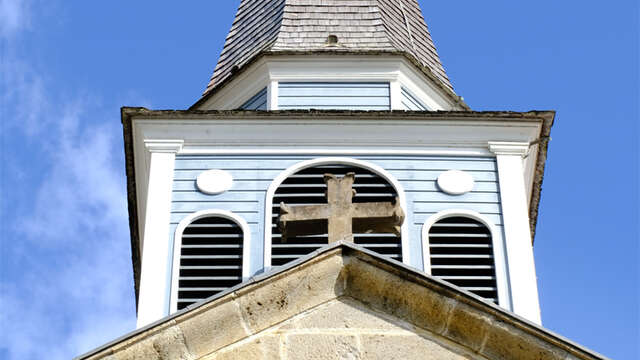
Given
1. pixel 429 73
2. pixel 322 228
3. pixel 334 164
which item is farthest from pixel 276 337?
pixel 429 73

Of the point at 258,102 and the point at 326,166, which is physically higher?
the point at 258,102

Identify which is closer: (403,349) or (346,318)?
(403,349)

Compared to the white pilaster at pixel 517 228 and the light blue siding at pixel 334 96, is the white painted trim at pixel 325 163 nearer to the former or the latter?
the white pilaster at pixel 517 228

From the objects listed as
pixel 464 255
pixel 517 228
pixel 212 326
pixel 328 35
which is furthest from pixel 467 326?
pixel 328 35

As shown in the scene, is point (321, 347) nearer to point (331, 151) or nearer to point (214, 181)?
point (214, 181)

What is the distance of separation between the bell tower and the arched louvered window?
14 mm

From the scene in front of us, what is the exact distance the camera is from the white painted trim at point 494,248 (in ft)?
50.9

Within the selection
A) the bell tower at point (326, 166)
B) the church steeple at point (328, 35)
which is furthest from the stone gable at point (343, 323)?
the church steeple at point (328, 35)

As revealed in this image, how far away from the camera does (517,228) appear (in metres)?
16.2

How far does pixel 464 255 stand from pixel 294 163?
6.97 feet

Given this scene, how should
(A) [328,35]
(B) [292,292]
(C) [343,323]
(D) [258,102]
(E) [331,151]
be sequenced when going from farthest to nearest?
(A) [328,35], (D) [258,102], (E) [331,151], (B) [292,292], (C) [343,323]

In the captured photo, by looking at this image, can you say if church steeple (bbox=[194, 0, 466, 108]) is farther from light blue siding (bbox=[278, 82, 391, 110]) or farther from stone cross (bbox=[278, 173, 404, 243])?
stone cross (bbox=[278, 173, 404, 243])

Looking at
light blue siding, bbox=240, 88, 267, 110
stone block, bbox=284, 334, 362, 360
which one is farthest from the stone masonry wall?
light blue siding, bbox=240, 88, 267, 110

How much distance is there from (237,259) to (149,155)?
6.62 feet
